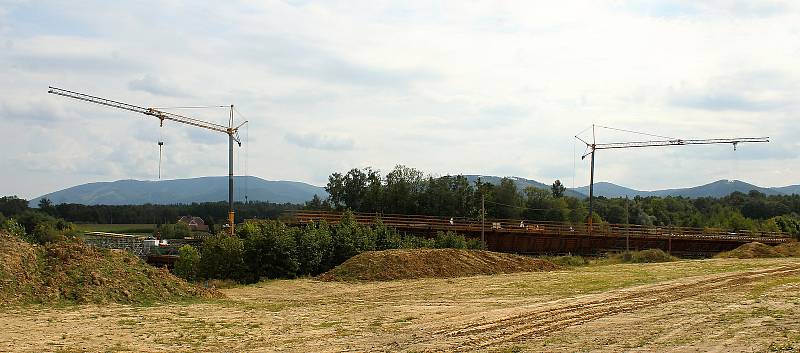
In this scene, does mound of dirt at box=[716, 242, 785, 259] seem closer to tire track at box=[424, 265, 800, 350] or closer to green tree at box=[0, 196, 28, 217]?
tire track at box=[424, 265, 800, 350]

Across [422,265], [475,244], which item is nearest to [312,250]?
[422,265]

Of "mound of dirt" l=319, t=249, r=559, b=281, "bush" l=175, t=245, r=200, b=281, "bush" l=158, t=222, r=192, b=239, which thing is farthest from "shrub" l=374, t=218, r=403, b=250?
"bush" l=158, t=222, r=192, b=239

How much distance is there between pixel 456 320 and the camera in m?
22.0

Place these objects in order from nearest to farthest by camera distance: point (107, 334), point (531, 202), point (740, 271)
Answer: point (107, 334) < point (740, 271) < point (531, 202)

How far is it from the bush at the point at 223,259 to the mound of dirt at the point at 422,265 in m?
5.15

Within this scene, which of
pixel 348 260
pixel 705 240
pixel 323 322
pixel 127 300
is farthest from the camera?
pixel 705 240

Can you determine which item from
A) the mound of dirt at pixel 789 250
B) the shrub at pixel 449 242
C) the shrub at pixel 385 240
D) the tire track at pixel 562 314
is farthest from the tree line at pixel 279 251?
the mound of dirt at pixel 789 250

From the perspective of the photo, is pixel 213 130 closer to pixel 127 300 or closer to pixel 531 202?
pixel 531 202

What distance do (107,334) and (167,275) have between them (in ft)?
35.4

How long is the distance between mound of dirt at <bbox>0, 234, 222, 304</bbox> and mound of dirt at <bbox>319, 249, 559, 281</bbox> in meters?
10.7

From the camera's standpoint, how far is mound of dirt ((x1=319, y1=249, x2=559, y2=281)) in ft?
131

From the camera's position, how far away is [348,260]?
141ft

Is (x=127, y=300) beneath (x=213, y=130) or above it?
beneath

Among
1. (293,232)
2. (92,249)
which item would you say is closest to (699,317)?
(92,249)
